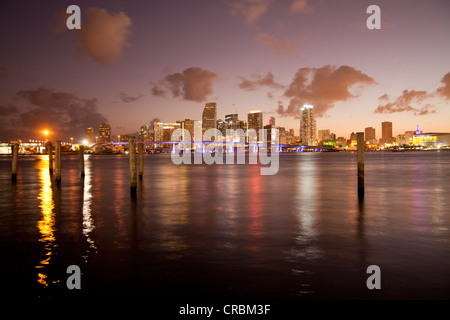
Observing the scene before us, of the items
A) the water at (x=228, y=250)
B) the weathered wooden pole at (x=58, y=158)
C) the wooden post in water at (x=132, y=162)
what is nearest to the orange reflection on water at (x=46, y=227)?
the water at (x=228, y=250)

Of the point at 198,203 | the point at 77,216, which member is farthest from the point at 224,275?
the point at 198,203

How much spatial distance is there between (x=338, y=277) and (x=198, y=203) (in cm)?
1198

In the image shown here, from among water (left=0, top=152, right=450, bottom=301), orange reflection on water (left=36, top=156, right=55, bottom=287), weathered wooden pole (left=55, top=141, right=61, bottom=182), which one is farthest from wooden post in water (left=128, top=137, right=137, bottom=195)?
weathered wooden pole (left=55, top=141, right=61, bottom=182)

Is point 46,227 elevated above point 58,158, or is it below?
below

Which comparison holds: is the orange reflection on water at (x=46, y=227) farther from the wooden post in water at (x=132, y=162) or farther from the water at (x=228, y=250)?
the wooden post in water at (x=132, y=162)

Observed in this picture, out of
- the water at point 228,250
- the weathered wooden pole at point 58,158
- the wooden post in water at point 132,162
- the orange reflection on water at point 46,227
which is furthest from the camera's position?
the weathered wooden pole at point 58,158

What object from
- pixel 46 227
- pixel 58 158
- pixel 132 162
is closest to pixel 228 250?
pixel 46 227

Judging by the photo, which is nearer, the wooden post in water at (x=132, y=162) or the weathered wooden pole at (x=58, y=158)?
the wooden post in water at (x=132, y=162)

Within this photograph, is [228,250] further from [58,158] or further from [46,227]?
[58,158]

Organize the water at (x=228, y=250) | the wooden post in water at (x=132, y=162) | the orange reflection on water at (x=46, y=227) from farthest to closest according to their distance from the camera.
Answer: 1. the wooden post in water at (x=132, y=162)
2. the orange reflection on water at (x=46, y=227)
3. the water at (x=228, y=250)

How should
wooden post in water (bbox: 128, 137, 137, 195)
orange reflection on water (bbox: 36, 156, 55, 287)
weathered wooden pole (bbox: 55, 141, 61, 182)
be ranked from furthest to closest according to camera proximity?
1. weathered wooden pole (bbox: 55, 141, 61, 182)
2. wooden post in water (bbox: 128, 137, 137, 195)
3. orange reflection on water (bbox: 36, 156, 55, 287)

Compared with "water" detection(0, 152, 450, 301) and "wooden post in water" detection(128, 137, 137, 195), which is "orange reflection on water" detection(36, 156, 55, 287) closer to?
"water" detection(0, 152, 450, 301)

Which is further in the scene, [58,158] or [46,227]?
[58,158]
